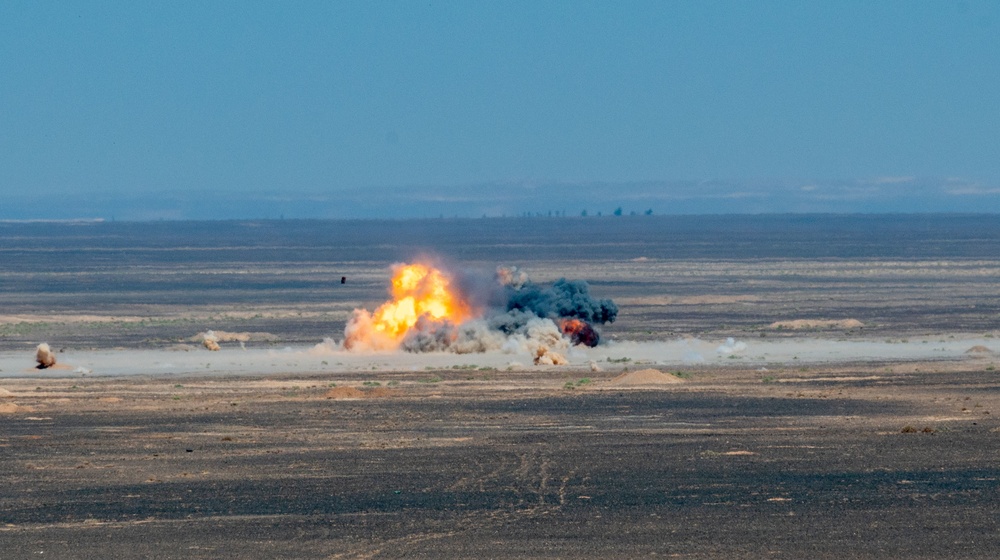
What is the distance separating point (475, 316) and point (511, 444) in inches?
1365

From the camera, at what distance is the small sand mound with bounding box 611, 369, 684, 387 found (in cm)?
5597

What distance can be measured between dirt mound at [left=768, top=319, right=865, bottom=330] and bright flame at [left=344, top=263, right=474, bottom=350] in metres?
20.6

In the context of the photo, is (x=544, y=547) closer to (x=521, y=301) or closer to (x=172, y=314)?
(x=521, y=301)

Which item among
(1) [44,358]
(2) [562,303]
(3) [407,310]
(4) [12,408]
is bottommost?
(1) [44,358]

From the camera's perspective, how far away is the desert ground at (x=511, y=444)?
88.4ft

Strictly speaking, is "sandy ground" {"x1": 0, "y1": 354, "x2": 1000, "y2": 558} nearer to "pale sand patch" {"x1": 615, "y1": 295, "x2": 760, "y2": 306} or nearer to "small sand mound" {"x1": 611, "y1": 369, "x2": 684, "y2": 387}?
"small sand mound" {"x1": 611, "y1": 369, "x2": 684, "y2": 387}

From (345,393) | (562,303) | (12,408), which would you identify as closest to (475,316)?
(562,303)

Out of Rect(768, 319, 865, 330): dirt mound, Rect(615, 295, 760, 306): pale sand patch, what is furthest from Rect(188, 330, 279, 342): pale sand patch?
Rect(615, 295, 760, 306): pale sand patch

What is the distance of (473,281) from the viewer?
75.2 metres

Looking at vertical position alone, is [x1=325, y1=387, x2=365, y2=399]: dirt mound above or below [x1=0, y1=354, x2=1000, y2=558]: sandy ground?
below

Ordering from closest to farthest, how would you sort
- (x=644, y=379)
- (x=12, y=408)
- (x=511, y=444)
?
(x=511, y=444)
(x=12, y=408)
(x=644, y=379)

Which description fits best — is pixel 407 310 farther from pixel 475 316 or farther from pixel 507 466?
pixel 507 466

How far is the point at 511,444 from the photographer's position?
3931 cm

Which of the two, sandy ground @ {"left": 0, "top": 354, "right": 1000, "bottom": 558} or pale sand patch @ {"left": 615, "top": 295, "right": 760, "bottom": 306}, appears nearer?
sandy ground @ {"left": 0, "top": 354, "right": 1000, "bottom": 558}
